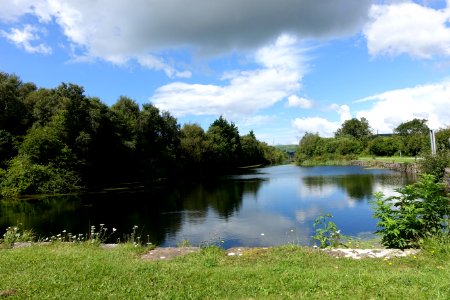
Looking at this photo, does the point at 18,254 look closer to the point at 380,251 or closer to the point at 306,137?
the point at 380,251

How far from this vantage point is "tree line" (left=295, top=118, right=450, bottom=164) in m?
73.9

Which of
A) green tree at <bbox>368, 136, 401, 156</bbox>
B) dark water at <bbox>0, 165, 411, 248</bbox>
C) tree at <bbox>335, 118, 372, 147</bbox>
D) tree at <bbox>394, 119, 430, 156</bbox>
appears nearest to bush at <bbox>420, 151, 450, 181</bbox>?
dark water at <bbox>0, 165, 411, 248</bbox>

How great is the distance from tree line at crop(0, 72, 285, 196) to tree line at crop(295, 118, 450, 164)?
144 ft

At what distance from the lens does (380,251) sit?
23.1ft

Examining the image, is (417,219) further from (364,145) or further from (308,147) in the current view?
(308,147)

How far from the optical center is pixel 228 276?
5855 mm

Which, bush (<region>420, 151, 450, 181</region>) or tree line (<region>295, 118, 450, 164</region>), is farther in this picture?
tree line (<region>295, 118, 450, 164</region>)

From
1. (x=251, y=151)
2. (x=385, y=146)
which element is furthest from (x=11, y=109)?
(x=251, y=151)

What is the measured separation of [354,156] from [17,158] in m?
73.2

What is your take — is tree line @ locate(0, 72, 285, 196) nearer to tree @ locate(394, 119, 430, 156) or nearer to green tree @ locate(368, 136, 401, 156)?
tree @ locate(394, 119, 430, 156)

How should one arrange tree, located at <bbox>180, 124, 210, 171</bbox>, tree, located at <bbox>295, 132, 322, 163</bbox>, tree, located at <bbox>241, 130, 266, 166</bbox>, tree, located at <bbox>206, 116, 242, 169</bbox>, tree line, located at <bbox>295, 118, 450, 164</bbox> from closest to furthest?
tree, located at <bbox>180, 124, 210, 171</bbox> < tree line, located at <bbox>295, 118, 450, 164</bbox> < tree, located at <bbox>206, 116, 242, 169</bbox> < tree, located at <bbox>241, 130, 266, 166</bbox> < tree, located at <bbox>295, 132, 322, 163</bbox>

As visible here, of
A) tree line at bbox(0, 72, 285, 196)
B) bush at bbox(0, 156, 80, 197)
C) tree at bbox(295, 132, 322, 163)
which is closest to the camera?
bush at bbox(0, 156, 80, 197)

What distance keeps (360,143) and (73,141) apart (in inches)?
3041

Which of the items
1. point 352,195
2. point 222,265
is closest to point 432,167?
point 352,195
